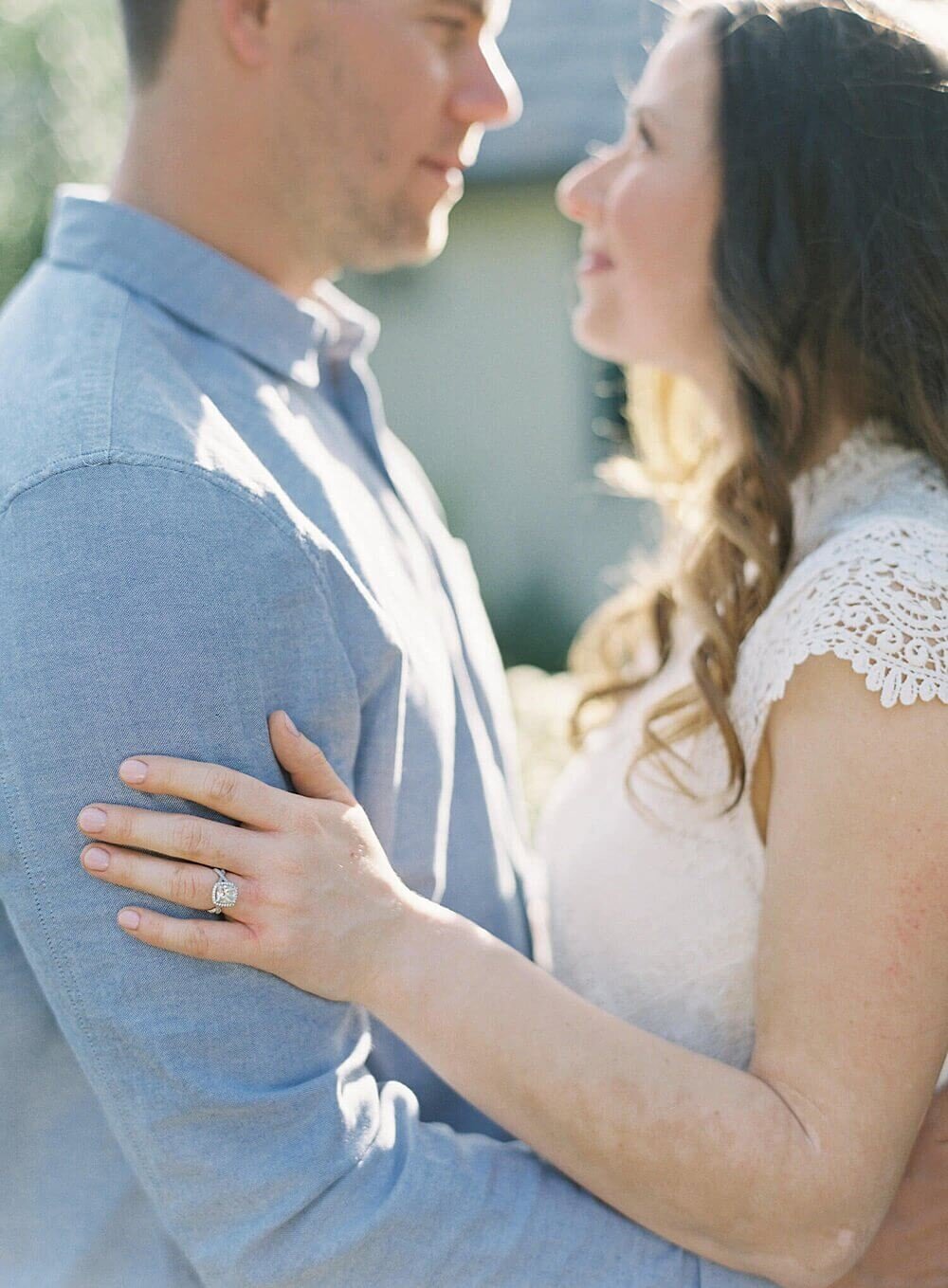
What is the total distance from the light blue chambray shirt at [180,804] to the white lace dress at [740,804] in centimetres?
26

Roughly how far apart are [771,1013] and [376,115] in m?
1.68

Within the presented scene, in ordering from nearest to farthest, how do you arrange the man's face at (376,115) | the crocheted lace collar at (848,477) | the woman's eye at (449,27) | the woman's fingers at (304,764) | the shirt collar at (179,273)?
1. the woman's fingers at (304,764)
2. the shirt collar at (179,273)
3. the crocheted lace collar at (848,477)
4. the man's face at (376,115)
5. the woman's eye at (449,27)

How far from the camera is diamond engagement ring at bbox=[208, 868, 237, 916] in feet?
4.89

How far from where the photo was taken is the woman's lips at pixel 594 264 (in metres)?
2.54

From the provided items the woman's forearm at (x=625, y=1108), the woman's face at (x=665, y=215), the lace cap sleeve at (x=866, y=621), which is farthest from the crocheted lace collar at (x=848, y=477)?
the woman's forearm at (x=625, y=1108)

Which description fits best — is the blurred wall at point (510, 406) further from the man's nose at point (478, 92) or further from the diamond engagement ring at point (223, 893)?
the diamond engagement ring at point (223, 893)

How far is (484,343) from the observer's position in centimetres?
892

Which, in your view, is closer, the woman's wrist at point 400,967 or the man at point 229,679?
the man at point 229,679

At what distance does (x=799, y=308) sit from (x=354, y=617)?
95 centimetres

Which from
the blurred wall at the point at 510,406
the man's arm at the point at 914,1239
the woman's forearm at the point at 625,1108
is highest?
the woman's forearm at the point at 625,1108

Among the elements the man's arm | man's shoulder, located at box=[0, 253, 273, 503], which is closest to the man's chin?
man's shoulder, located at box=[0, 253, 273, 503]

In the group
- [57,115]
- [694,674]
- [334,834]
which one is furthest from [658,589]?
[57,115]

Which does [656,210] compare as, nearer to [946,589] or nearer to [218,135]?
[218,135]

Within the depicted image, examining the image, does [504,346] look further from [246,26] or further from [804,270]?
[804,270]
